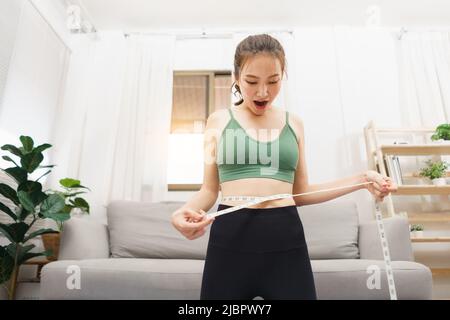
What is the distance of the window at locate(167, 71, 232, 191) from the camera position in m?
3.58

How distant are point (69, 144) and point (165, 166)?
105 centimetres

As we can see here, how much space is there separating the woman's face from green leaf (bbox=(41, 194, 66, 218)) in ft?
6.77

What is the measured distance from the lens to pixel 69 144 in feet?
11.8

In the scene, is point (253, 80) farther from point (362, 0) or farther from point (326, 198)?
point (362, 0)

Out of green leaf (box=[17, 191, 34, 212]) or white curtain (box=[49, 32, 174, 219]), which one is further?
white curtain (box=[49, 32, 174, 219])

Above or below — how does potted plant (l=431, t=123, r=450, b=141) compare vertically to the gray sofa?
above

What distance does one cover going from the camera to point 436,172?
3.19 m

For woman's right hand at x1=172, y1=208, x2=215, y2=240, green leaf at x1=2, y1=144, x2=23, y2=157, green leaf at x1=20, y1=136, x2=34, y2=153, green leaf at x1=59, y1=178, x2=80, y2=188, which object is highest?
green leaf at x1=20, y1=136, x2=34, y2=153

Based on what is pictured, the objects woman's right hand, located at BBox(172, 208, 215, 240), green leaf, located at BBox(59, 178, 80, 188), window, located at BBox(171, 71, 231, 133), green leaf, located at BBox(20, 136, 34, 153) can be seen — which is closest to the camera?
woman's right hand, located at BBox(172, 208, 215, 240)

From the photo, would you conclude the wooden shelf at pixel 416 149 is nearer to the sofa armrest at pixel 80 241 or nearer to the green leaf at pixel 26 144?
the sofa armrest at pixel 80 241

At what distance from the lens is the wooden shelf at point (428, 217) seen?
315 cm

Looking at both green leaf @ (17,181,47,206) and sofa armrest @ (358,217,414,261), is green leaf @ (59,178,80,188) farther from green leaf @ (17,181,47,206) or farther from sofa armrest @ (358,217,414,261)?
sofa armrest @ (358,217,414,261)

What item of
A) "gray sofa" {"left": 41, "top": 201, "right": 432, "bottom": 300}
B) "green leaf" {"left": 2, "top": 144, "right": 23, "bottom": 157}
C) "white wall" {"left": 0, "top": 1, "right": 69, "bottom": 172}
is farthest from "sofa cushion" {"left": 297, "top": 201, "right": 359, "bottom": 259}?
"white wall" {"left": 0, "top": 1, "right": 69, "bottom": 172}

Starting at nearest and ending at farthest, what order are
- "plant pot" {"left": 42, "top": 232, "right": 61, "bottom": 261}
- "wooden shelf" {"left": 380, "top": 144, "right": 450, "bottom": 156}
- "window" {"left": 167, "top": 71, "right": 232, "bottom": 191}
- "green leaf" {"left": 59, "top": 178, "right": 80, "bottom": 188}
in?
"plant pot" {"left": 42, "top": 232, "right": 61, "bottom": 261}, "green leaf" {"left": 59, "top": 178, "right": 80, "bottom": 188}, "wooden shelf" {"left": 380, "top": 144, "right": 450, "bottom": 156}, "window" {"left": 167, "top": 71, "right": 232, "bottom": 191}
